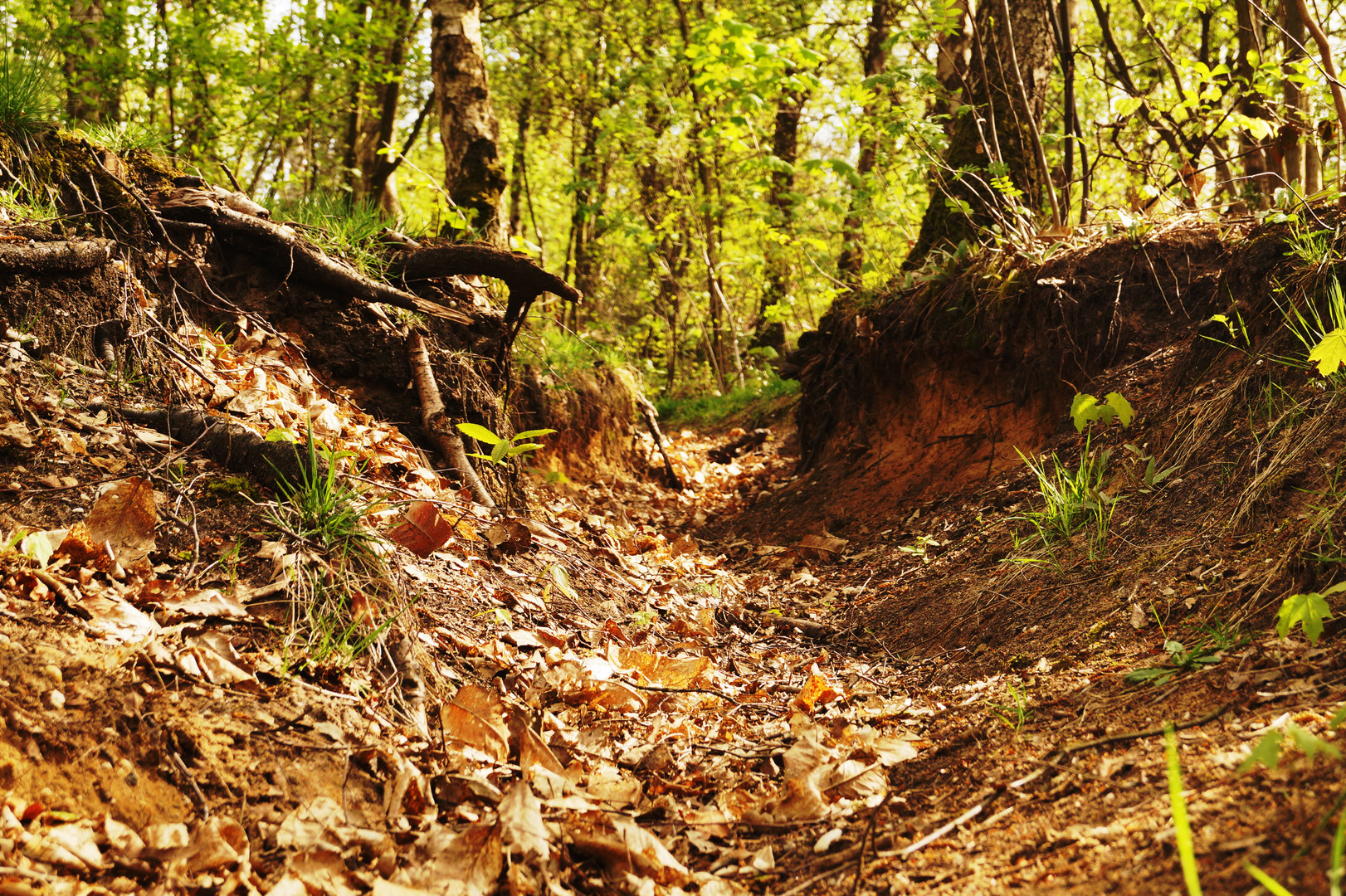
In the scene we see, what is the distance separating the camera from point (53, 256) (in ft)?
9.77

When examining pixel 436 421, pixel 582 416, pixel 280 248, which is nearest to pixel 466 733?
pixel 436 421

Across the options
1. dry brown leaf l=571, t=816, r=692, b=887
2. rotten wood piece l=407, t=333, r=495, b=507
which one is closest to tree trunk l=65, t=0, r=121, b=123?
rotten wood piece l=407, t=333, r=495, b=507

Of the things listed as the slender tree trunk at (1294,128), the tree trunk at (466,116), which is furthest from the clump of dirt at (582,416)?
the slender tree trunk at (1294,128)

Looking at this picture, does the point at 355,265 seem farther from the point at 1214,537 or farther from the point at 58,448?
the point at 1214,537

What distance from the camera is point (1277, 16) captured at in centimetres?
716

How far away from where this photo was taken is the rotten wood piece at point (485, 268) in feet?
15.4

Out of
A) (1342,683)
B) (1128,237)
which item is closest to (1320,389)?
(1342,683)

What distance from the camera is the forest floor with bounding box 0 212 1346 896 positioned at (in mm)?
1455

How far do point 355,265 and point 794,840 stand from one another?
155 inches

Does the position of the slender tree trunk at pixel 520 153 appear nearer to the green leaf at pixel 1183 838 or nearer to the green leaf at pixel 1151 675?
the green leaf at pixel 1151 675

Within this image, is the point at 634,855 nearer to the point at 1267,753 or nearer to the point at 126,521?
the point at 1267,753

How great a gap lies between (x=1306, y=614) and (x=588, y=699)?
6.01ft

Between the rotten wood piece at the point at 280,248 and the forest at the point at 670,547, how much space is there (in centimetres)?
3

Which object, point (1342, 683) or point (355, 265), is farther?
point (355, 265)
